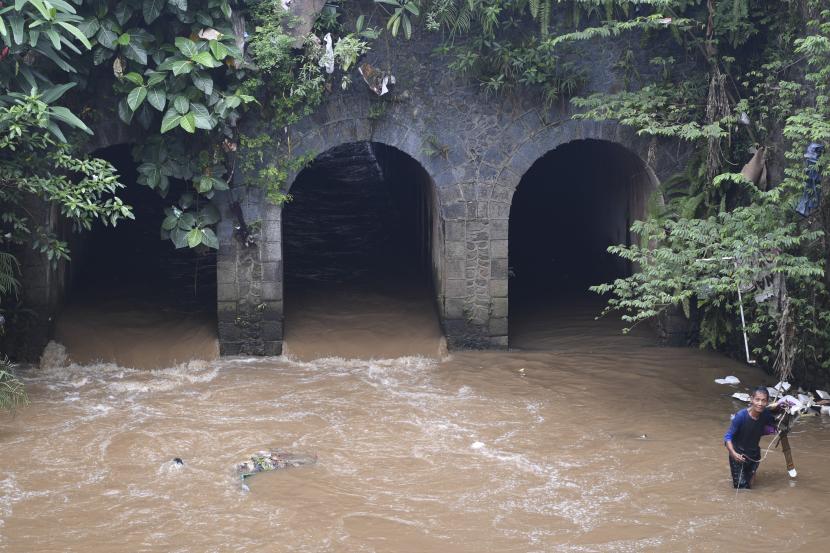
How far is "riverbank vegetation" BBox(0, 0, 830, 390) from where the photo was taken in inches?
450

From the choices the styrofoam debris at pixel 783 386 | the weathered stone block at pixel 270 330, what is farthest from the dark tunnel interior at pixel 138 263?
the styrofoam debris at pixel 783 386

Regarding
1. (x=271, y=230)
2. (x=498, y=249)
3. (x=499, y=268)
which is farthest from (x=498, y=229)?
(x=271, y=230)

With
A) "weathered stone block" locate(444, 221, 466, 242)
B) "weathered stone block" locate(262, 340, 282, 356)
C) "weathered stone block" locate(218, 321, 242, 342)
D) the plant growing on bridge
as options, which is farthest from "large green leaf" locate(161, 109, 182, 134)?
the plant growing on bridge

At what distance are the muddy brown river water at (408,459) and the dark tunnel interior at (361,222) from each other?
3172mm

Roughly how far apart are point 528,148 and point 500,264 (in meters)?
1.65

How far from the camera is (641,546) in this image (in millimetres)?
8055

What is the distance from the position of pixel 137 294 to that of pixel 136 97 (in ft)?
13.3

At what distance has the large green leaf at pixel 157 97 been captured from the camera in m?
12.4

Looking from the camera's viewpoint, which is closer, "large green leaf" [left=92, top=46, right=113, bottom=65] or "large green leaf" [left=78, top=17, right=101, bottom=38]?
"large green leaf" [left=78, top=17, right=101, bottom=38]

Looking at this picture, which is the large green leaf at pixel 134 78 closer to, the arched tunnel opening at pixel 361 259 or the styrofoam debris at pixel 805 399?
the arched tunnel opening at pixel 361 259

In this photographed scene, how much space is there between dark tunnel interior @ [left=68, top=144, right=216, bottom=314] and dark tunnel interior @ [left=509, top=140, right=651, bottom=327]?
5.06 m

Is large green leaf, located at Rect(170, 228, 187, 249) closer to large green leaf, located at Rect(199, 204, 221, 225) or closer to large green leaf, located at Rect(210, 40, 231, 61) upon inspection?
large green leaf, located at Rect(199, 204, 221, 225)

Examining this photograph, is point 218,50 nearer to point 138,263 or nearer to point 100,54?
point 100,54

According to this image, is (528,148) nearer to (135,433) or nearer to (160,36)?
(160,36)
